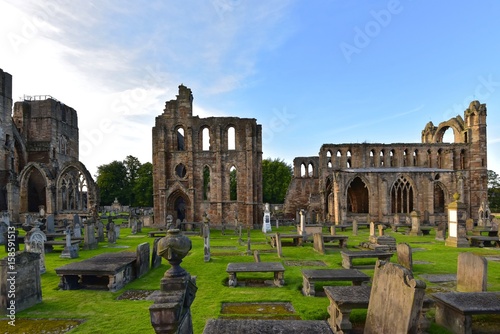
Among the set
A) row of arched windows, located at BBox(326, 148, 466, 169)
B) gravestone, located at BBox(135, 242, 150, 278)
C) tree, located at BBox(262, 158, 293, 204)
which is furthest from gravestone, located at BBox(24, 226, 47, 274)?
tree, located at BBox(262, 158, 293, 204)

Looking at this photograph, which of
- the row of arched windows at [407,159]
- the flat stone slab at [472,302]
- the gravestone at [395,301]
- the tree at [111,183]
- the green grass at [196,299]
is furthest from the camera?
the tree at [111,183]

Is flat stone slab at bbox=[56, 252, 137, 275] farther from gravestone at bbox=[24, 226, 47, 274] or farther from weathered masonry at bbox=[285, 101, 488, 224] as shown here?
weathered masonry at bbox=[285, 101, 488, 224]

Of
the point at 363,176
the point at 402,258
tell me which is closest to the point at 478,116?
the point at 363,176

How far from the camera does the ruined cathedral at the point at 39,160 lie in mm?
30312

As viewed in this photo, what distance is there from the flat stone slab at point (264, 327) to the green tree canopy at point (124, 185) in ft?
185

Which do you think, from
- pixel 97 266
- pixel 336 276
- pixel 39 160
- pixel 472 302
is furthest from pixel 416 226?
pixel 39 160

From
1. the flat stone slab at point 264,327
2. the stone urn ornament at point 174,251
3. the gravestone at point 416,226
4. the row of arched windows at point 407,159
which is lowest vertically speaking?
the gravestone at point 416,226

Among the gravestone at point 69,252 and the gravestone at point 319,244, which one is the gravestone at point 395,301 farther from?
the gravestone at point 69,252

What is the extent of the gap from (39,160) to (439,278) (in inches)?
1633

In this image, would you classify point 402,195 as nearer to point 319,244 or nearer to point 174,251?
point 319,244

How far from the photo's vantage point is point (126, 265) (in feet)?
30.9

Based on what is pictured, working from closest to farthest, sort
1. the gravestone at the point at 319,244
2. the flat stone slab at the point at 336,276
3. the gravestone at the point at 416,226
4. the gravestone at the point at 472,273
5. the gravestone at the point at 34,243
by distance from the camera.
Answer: the gravestone at the point at 472,273 < the flat stone slab at the point at 336,276 < the gravestone at the point at 34,243 < the gravestone at the point at 319,244 < the gravestone at the point at 416,226

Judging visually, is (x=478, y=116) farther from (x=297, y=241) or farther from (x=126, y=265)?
(x=126, y=265)

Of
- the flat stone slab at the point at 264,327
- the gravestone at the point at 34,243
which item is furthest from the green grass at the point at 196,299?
the flat stone slab at the point at 264,327
